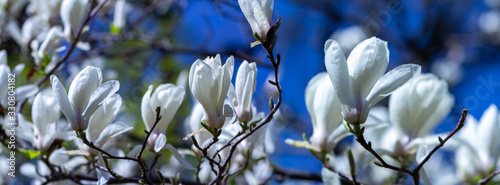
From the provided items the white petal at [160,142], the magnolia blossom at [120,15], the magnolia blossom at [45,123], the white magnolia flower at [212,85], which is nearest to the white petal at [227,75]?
the white magnolia flower at [212,85]

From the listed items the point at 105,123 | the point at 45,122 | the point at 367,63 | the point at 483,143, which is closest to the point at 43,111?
the point at 45,122

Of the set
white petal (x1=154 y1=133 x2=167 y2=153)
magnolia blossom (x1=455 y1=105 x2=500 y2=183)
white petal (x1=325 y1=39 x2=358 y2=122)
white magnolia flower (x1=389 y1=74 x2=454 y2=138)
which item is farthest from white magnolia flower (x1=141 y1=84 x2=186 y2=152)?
magnolia blossom (x1=455 y1=105 x2=500 y2=183)

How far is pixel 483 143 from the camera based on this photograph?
91 cm

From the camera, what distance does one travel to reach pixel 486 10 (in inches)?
149

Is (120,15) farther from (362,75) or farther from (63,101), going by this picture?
(362,75)

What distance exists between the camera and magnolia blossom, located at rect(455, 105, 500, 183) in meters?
0.88

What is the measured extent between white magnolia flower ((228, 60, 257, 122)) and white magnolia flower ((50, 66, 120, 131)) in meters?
0.15

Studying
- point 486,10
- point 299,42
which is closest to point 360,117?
point 299,42

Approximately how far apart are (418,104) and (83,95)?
50cm

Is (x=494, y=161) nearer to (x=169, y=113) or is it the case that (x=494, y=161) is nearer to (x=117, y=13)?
(x=169, y=113)

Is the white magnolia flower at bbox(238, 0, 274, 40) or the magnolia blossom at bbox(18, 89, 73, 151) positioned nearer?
the white magnolia flower at bbox(238, 0, 274, 40)

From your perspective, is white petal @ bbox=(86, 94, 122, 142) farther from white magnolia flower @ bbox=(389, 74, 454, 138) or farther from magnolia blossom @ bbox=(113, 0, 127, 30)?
magnolia blossom @ bbox=(113, 0, 127, 30)

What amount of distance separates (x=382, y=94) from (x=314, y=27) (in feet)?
8.30

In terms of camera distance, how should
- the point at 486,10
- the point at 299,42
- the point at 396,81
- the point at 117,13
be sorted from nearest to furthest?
1. the point at 396,81
2. the point at 117,13
3. the point at 299,42
4. the point at 486,10
